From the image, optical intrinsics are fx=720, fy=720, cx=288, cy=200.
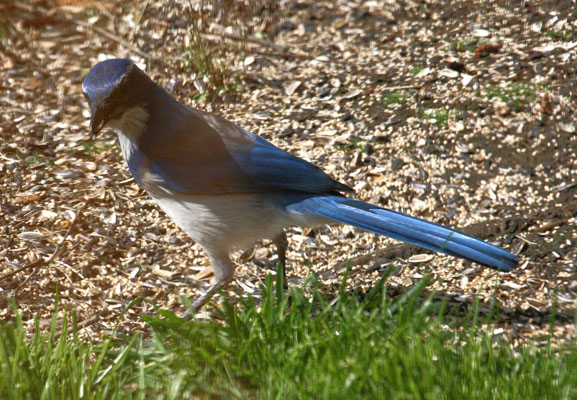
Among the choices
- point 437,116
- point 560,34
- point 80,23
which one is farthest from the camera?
point 80,23

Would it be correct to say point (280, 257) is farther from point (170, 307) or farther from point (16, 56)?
point (16, 56)

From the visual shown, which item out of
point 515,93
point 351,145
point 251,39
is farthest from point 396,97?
point 251,39

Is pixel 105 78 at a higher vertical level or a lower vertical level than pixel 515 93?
lower

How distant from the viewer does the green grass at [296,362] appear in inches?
92.1

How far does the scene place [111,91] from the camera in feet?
9.50

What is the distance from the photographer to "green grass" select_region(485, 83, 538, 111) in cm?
434

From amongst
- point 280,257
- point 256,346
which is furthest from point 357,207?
point 256,346

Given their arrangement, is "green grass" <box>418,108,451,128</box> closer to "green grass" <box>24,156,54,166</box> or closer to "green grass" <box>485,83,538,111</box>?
"green grass" <box>485,83,538,111</box>

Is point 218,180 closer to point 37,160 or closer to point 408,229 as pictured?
point 408,229

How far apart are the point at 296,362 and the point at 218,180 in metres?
0.98

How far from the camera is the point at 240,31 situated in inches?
219

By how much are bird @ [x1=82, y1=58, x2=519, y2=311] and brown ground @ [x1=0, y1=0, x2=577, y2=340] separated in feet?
1.06

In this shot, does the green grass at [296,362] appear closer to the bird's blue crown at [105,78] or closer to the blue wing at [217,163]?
the blue wing at [217,163]

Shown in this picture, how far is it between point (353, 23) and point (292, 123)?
4.32 ft
